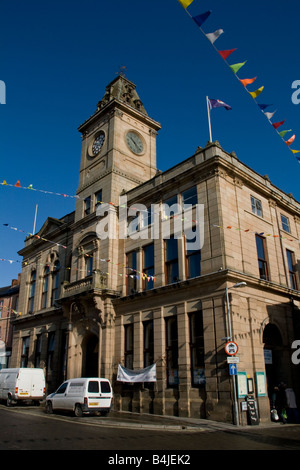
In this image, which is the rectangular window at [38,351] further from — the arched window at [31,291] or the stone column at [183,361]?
the stone column at [183,361]

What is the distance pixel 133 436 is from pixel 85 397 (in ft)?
19.7

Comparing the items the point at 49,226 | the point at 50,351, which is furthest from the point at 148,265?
the point at 49,226

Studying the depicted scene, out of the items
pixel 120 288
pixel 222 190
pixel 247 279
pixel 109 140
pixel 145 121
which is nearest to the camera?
pixel 247 279

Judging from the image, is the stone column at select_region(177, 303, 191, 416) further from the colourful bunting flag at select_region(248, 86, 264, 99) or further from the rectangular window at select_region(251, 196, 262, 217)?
the colourful bunting flag at select_region(248, 86, 264, 99)

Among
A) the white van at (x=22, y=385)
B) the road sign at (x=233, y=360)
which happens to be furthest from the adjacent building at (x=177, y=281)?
the white van at (x=22, y=385)

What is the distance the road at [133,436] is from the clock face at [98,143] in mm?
22430

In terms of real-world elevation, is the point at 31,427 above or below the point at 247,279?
below

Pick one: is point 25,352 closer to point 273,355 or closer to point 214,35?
point 273,355

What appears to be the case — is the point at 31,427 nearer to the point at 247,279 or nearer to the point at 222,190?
the point at 247,279

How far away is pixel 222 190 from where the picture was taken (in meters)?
21.6

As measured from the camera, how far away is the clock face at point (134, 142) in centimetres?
3232

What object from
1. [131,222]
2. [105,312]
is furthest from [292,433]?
[131,222]

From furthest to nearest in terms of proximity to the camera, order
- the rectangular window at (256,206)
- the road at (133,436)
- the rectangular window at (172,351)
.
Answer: the rectangular window at (256,206) < the rectangular window at (172,351) < the road at (133,436)
